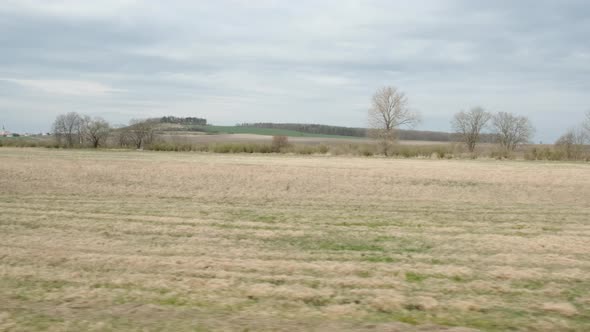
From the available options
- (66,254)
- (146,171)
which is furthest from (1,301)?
(146,171)

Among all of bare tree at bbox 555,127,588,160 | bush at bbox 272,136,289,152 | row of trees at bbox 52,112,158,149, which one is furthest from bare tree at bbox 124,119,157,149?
bare tree at bbox 555,127,588,160

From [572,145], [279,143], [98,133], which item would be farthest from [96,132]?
[572,145]

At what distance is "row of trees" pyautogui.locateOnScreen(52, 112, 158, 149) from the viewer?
8975 centimetres

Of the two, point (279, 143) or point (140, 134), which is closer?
point (279, 143)

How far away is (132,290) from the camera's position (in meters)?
7.03

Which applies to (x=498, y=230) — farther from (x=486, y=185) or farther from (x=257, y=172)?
(x=257, y=172)

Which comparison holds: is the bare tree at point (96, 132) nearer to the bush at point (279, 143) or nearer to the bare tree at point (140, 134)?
the bare tree at point (140, 134)

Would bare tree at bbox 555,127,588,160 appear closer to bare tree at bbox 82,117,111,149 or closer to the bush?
the bush

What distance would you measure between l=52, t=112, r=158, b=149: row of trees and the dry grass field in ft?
237

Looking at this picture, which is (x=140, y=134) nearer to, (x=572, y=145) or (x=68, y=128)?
(x=68, y=128)

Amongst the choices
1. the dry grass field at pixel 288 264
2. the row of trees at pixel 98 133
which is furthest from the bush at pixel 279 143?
the dry grass field at pixel 288 264

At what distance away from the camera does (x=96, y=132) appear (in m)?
91.8

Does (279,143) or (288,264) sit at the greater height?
(279,143)

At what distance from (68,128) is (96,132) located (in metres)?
7.94
